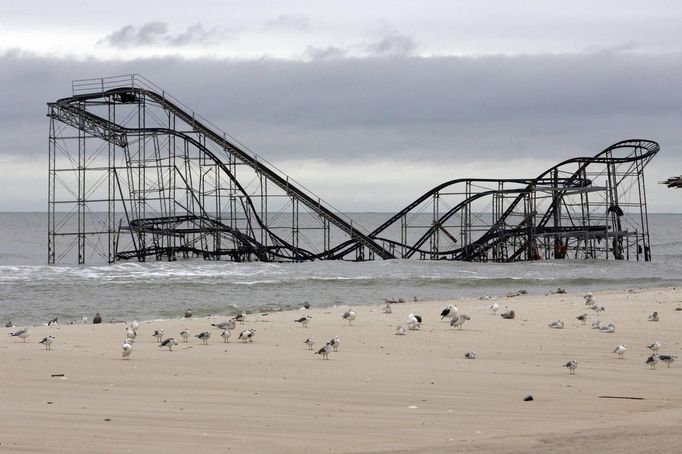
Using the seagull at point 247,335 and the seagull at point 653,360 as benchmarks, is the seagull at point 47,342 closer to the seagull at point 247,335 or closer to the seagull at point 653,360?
the seagull at point 247,335

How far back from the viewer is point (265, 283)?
41.5 metres

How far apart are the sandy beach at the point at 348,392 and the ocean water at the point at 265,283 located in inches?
435

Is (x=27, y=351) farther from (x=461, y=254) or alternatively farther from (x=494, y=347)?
(x=461, y=254)

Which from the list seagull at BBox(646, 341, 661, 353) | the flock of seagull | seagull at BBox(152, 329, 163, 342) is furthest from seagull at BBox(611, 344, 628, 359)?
seagull at BBox(152, 329, 163, 342)

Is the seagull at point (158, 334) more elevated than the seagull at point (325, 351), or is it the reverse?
the seagull at point (158, 334)

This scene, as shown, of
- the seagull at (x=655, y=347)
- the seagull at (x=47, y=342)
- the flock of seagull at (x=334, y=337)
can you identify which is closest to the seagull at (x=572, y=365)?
the flock of seagull at (x=334, y=337)

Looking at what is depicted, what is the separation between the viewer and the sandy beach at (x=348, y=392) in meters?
10.1

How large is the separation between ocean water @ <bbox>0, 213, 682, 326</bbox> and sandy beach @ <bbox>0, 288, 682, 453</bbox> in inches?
435

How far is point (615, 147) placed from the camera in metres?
55.7

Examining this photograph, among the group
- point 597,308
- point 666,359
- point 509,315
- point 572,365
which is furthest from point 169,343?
point 597,308

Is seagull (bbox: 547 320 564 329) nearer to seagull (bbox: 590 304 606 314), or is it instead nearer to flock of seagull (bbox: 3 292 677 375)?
flock of seagull (bbox: 3 292 677 375)

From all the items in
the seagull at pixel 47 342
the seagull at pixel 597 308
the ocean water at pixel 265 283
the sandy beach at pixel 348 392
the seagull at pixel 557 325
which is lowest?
the sandy beach at pixel 348 392

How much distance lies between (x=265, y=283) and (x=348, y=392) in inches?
1136

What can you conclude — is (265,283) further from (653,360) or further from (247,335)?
(653,360)
